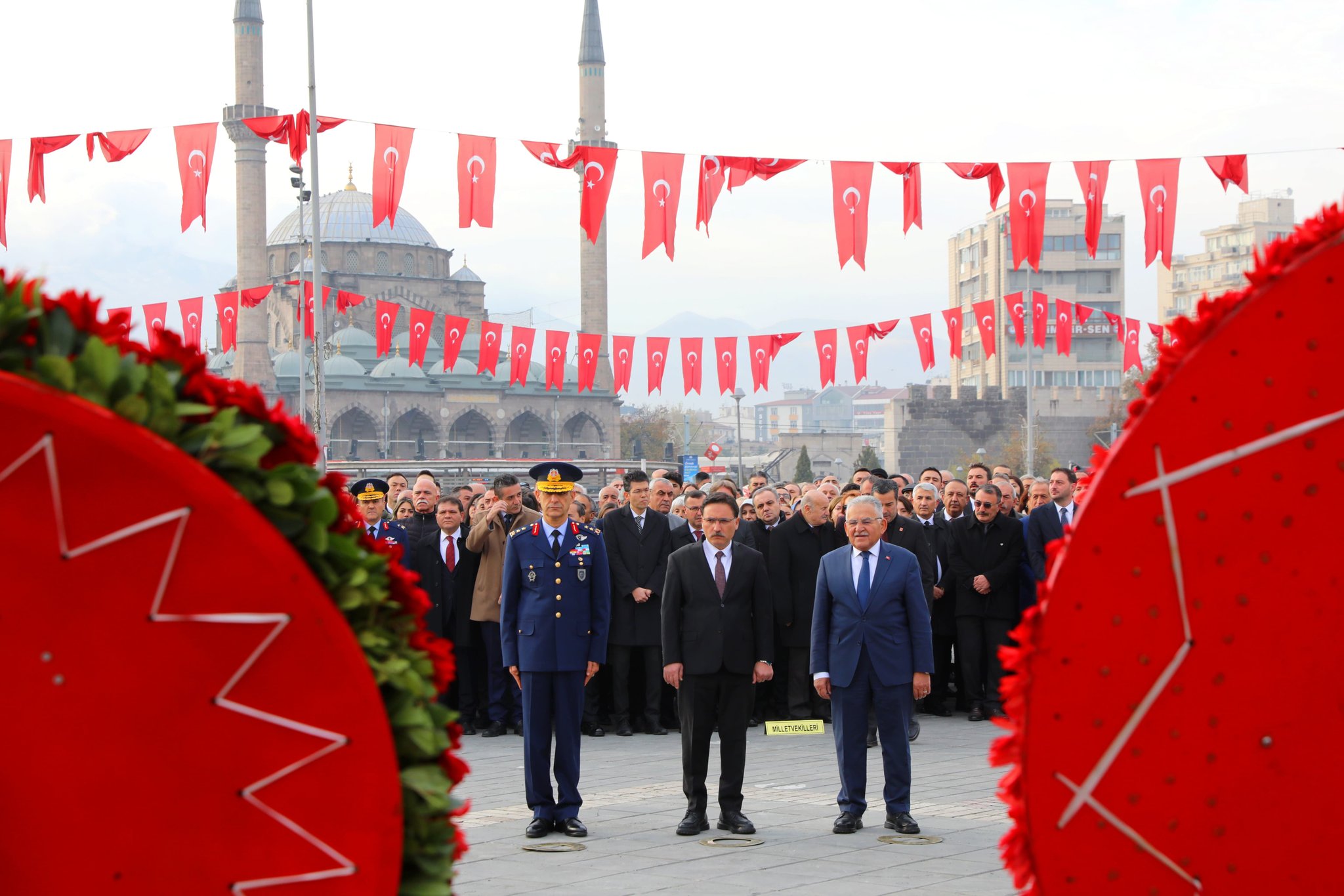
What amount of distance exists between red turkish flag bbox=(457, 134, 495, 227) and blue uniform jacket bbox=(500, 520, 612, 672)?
43.7 ft

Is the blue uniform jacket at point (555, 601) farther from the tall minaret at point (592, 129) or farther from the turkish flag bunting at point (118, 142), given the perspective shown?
the tall minaret at point (592, 129)

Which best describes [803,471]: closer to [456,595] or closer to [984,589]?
[984,589]

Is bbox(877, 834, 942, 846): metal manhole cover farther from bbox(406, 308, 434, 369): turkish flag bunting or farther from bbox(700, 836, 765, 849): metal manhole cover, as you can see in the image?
bbox(406, 308, 434, 369): turkish flag bunting

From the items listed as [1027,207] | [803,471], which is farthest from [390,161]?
[803,471]

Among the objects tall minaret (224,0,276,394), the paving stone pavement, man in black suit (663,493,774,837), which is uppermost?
tall minaret (224,0,276,394)

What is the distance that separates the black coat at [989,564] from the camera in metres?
11.6

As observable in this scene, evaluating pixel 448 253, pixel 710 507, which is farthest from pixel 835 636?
pixel 448 253

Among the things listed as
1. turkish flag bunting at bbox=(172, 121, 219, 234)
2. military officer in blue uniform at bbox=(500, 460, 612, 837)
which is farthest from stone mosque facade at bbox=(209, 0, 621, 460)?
military officer in blue uniform at bbox=(500, 460, 612, 837)

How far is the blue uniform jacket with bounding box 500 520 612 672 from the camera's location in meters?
7.54

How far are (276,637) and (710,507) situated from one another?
16.2 feet

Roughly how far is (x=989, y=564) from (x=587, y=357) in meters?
27.7

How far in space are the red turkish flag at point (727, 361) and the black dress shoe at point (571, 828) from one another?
26712 millimetres

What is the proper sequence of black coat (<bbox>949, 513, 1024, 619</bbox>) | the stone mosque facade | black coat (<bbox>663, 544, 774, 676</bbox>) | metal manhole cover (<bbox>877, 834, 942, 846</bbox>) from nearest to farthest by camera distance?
metal manhole cover (<bbox>877, 834, 942, 846</bbox>) → black coat (<bbox>663, 544, 774, 676</bbox>) → black coat (<bbox>949, 513, 1024, 619</bbox>) → the stone mosque facade

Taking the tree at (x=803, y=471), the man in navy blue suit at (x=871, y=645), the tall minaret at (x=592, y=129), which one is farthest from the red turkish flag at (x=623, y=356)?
the tree at (x=803, y=471)
